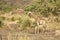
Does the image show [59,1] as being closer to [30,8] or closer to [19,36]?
[30,8]

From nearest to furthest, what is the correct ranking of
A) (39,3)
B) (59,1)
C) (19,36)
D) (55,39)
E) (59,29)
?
1. (19,36)
2. (55,39)
3. (59,29)
4. (59,1)
5. (39,3)

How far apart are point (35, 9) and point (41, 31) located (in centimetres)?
397

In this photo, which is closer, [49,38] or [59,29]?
[49,38]

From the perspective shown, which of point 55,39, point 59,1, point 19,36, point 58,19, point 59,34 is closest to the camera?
point 19,36

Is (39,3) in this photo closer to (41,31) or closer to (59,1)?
(59,1)

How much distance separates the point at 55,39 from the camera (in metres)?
7.80

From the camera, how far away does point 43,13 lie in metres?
12.0

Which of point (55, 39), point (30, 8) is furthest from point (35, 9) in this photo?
point (55, 39)

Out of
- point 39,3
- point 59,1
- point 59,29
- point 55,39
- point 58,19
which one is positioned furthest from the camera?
point 39,3

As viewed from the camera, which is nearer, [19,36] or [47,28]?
[19,36]

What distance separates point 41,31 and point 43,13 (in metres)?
3.11

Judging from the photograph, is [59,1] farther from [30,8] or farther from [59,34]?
[59,34]

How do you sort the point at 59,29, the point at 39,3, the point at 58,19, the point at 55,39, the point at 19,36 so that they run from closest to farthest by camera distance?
the point at 19,36, the point at 55,39, the point at 59,29, the point at 58,19, the point at 39,3

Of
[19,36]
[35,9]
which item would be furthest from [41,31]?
[35,9]
